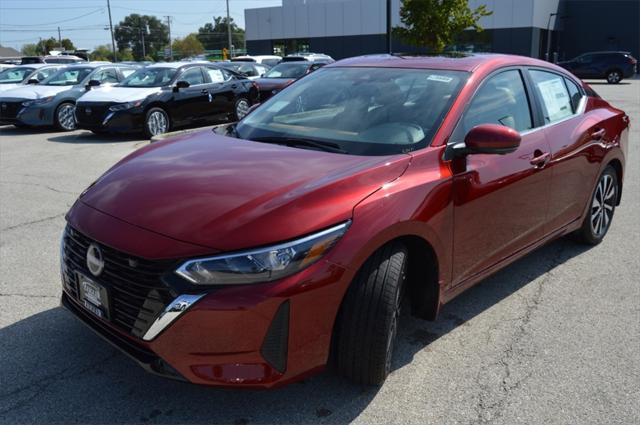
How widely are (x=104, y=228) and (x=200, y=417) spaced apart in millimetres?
988

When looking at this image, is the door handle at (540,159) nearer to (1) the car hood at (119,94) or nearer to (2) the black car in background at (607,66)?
(1) the car hood at (119,94)

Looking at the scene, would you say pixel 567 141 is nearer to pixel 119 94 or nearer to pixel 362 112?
pixel 362 112

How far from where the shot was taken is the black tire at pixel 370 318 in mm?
2732

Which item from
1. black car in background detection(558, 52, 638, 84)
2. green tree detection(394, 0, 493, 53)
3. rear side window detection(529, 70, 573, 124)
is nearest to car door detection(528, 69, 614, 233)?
rear side window detection(529, 70, 573, 124)

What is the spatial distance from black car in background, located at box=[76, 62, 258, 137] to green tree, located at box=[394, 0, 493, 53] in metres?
7.66

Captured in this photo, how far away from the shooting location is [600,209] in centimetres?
522

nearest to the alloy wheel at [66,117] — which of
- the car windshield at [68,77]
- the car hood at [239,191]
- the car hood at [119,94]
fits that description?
the car windshield at [68,77]

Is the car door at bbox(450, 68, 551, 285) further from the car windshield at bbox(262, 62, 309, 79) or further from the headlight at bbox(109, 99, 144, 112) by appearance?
the car windshield at bbox(262, 62, 309, 79)

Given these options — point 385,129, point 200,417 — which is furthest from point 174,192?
point 385,129

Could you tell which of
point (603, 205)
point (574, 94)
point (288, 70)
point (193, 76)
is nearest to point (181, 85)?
point (193, 76)

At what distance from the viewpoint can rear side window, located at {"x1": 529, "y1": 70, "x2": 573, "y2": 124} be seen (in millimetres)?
4332

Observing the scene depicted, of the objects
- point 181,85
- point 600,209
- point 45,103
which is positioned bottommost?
point 600,209

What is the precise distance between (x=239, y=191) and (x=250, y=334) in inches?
27.5

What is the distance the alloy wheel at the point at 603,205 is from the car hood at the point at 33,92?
41.0 ft
